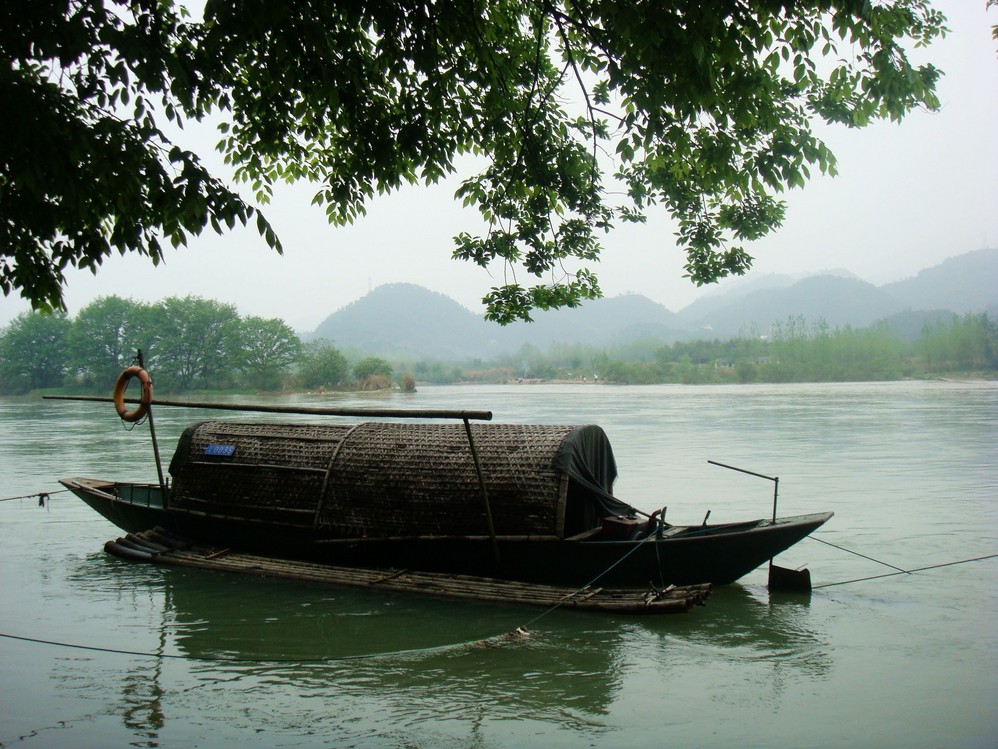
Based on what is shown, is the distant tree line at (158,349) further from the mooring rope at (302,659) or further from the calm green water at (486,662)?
the mooring rope at (302,659)

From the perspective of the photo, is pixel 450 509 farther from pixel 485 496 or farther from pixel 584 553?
pixel 584 553

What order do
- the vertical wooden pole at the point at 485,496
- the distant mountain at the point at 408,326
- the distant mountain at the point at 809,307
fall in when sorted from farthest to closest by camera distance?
the distant mountain at the point at 408,326 < the distant mountain at the point at 809,307 < the vertical wooden pole at the point at 485,496

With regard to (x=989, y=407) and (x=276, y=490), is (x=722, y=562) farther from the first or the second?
(x=989, y=407)

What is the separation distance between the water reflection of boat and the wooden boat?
10 mm

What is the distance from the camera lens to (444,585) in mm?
6246

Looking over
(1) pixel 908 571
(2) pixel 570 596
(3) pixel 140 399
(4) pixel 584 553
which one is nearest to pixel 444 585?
(2) pixel 570 596

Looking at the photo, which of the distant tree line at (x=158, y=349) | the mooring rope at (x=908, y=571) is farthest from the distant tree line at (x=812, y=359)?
the mooring rope at (x=908, y=571)

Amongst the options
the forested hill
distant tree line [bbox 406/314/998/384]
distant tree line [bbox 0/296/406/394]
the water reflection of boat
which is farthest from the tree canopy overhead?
the forested hill

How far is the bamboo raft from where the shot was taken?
577 centimetres

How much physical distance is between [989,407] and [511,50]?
33.9 meters

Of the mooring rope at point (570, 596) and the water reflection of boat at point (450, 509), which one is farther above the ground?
the water reflection of boat at point (450, 509)

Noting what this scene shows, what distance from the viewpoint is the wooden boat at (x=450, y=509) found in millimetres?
6270

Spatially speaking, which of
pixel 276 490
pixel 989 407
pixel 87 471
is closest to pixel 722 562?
pixel 276 490

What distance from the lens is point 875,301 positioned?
15412 centimetres
